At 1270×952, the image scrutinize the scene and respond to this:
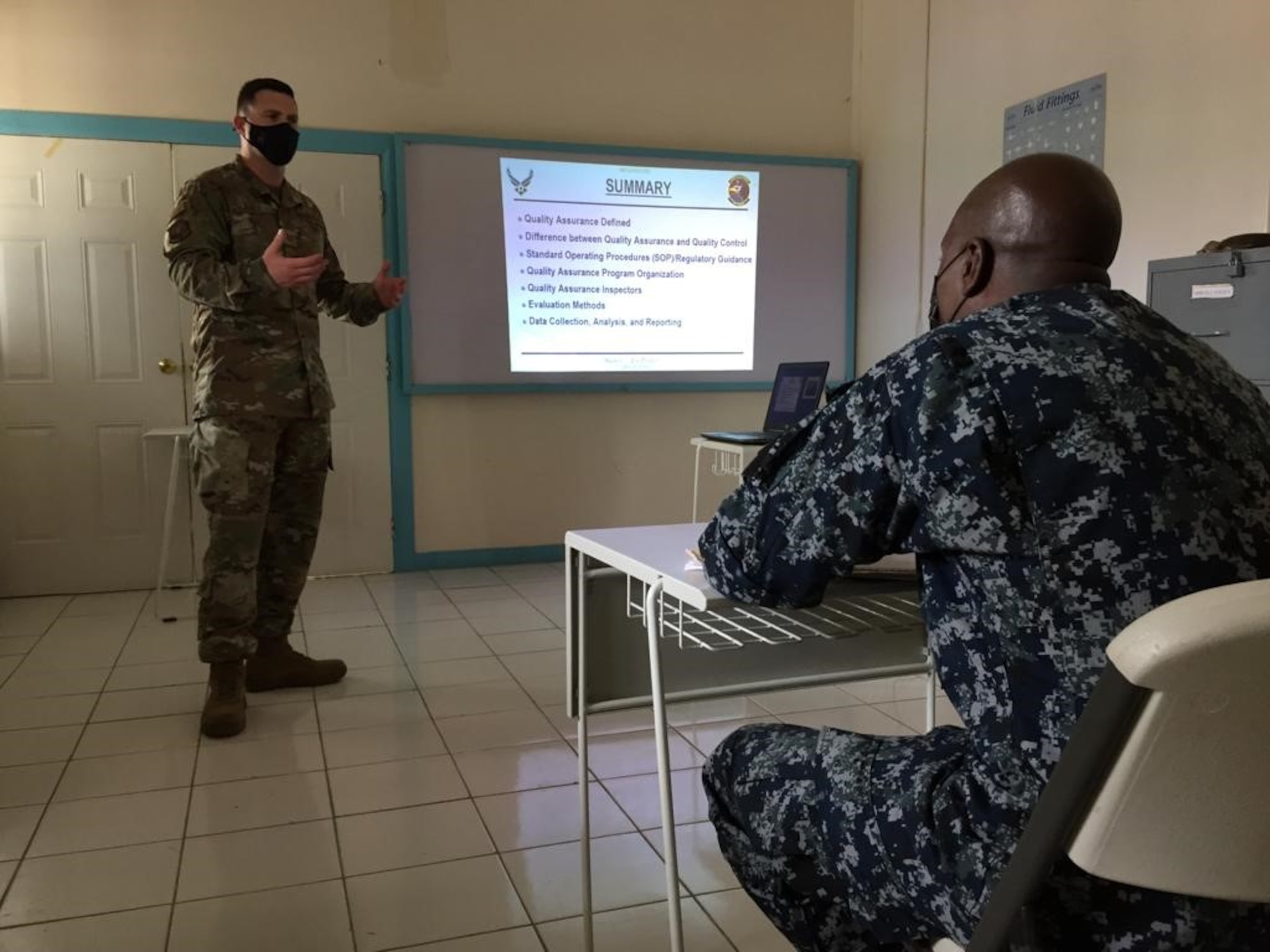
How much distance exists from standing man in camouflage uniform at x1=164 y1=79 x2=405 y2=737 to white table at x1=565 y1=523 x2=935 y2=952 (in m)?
1.42

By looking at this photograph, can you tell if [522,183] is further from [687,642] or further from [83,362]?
[687,642]

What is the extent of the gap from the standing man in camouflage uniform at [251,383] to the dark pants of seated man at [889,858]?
72.5 inches

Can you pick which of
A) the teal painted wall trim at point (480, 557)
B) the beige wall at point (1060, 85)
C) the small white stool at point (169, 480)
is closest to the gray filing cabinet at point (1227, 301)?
the beige wall at point (1060, 85)

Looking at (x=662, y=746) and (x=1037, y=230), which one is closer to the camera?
(x=1037, y=230)

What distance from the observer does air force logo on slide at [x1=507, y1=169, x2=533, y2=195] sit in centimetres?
466

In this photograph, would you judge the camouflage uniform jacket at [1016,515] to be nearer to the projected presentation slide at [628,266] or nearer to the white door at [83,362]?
the projected presentation slide at [628,266]

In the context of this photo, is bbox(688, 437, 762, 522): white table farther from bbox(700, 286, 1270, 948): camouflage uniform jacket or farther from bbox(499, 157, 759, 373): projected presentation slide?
bbox(700, 286, 1270, 948): camouflage uniform jacket

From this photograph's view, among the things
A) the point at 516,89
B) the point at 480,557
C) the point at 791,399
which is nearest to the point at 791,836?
the point at 791,399

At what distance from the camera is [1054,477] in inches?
31.8

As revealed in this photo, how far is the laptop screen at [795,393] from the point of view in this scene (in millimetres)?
3625

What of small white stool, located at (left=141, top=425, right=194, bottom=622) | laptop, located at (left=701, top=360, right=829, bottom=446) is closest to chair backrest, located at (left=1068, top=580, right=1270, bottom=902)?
laptop, located at (left=701, top=360, right=829, bottom=446)

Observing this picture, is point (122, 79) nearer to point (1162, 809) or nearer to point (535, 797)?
point (535, 797)

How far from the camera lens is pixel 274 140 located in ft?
8.98

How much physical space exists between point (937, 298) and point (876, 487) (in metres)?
0.28
